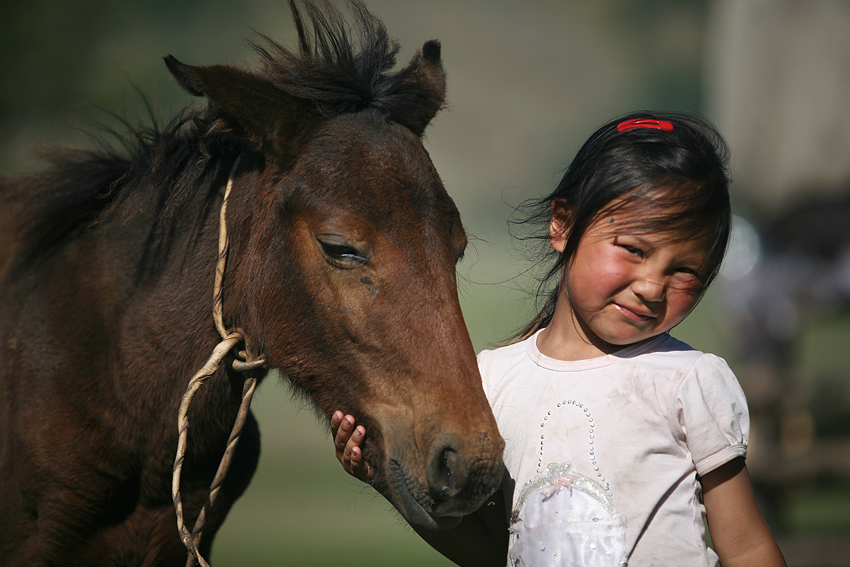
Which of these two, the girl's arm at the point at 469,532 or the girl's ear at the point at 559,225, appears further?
the girl's ear at the point at 559,225

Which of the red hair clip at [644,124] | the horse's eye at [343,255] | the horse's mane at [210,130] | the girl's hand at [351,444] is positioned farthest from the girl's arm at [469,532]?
the red hair clip at [644,124]

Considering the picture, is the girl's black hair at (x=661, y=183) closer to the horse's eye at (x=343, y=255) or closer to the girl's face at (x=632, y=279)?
the girl's face at (x=632, y=279)

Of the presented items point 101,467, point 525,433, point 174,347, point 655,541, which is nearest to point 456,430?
point 525,433

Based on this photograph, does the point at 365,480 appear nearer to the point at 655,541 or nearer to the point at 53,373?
the point at 655,541

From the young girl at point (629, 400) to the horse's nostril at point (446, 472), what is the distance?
0.25m

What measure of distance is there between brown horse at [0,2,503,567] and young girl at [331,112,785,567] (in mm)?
224

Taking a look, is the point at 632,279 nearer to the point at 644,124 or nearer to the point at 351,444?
the point at 644,124

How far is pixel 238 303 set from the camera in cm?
208

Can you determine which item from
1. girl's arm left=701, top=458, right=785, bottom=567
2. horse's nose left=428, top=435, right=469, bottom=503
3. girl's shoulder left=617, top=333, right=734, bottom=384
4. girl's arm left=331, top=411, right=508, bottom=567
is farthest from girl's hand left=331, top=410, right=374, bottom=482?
girl's arm left=701, top=458, right=785, bottom=567

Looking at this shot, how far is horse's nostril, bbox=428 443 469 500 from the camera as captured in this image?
1638mm

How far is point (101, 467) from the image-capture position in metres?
2.19

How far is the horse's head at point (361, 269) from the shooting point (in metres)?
1.72

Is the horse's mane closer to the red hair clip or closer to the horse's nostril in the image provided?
the red hair clip

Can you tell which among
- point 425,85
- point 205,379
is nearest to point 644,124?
point 425,85
